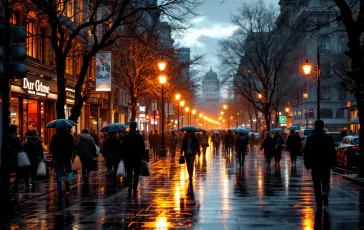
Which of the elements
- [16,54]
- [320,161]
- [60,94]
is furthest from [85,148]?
[320,161]

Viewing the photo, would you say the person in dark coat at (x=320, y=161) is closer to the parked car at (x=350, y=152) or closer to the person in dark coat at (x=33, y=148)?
the person in dark coat at (x=33, y=148)

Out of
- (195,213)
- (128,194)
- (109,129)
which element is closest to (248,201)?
(195,213)

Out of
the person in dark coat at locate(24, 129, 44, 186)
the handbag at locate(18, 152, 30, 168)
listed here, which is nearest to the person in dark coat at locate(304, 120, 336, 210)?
the handbag at locate(18, 152, 30, 168)

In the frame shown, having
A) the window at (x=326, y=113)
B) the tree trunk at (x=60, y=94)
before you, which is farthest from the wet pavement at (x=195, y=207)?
the window at (x=326, y=113)

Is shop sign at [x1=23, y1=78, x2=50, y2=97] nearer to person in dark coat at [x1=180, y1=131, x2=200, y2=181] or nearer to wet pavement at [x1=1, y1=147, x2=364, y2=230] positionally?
wet pavement at [x1=1, y1=147, x2=364, y2=230]

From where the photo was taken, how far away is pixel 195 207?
12.3m

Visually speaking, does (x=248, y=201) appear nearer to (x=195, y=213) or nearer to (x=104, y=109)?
(x=195, y=213)

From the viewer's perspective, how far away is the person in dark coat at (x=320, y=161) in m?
12.0

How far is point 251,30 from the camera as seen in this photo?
1930 inches

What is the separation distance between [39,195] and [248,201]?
5800 millimetres

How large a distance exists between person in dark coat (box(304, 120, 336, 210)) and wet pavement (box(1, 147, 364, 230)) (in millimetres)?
415

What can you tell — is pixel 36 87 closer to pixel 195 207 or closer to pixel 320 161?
pixel 195 207

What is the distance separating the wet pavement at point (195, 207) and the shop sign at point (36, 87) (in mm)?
11491

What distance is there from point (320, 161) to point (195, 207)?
296 cm
